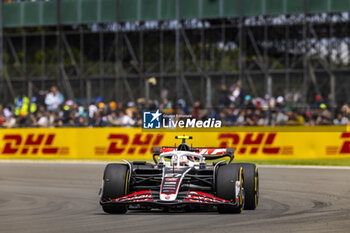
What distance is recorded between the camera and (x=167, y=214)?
11414mm

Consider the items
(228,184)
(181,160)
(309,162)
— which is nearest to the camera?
(228,184)

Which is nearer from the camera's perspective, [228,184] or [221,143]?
[228,184]

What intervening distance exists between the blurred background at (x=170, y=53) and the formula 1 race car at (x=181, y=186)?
57.3 feet

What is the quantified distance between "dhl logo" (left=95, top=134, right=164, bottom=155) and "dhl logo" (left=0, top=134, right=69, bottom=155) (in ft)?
5.93

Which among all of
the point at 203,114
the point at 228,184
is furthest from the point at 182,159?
the point at 203,114

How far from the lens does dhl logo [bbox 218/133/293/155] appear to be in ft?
81.2

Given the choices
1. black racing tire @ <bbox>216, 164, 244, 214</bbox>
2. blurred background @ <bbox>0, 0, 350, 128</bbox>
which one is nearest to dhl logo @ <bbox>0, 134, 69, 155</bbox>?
blurred background @ <bbox>0, 0, 350, 128</bbox>

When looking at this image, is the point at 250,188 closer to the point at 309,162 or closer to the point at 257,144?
the point at 309,162

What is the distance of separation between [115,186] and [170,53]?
24.6 m

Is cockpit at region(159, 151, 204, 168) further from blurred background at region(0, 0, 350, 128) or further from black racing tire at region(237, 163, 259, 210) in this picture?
blurred background at region(0, 0, 350, 128)

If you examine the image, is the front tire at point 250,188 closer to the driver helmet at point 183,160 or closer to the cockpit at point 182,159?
the cockpit at point 182,159

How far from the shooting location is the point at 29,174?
20.3 metres

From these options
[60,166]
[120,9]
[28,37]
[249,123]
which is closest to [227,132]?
[249,123]

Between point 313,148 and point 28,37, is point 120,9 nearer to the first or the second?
point 28,37
